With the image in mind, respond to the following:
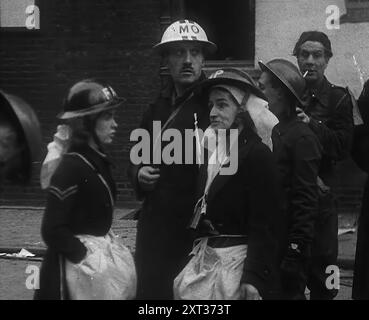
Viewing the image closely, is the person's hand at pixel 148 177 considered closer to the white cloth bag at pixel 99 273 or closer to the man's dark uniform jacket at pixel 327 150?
the white cloth bag at pixel 99 273

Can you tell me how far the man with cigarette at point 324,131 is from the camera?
16.3ft

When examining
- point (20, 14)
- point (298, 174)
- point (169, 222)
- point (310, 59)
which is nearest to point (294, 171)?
point (298, 174)

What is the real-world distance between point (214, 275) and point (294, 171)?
2.91ft

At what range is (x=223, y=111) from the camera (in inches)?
163

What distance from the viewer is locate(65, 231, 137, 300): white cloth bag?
3785 mm

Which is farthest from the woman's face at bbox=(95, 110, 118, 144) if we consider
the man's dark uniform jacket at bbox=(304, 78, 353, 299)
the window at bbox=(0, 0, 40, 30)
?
the window at bbox=(0, 0, 40, 30)

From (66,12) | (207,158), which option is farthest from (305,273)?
(66,12)

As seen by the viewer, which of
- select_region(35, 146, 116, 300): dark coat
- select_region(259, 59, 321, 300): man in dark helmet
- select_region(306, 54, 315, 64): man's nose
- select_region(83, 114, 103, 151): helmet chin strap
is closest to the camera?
select_region(35, 146, 116, 300): dark coat

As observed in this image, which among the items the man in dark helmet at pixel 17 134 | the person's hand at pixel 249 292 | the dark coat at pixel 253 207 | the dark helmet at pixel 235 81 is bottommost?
the person's hand at pixel 249 292

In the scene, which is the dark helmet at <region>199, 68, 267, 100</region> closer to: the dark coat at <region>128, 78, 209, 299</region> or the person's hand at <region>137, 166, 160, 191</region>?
the dark coat at <region>128, 78, 209, 299</region>

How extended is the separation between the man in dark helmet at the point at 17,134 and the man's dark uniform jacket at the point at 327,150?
6.62 ft

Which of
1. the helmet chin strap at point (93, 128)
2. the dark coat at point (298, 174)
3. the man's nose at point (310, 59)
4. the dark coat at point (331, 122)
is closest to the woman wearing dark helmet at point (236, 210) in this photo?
the dark coat at point (298, 174)

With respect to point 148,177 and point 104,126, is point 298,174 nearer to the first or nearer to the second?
point 148,177
